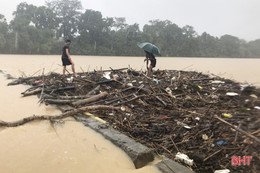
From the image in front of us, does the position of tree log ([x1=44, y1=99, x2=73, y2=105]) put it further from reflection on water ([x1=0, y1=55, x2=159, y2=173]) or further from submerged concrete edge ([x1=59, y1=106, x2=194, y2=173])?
submerged concrete edge ([x1=59, y1=106, x2=194, y2=173])

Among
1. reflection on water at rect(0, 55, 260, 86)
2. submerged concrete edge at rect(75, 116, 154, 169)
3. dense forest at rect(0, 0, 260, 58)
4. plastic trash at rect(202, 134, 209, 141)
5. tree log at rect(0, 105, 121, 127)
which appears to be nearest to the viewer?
submerged concrete edge at rect(75, 116, 154, 169)

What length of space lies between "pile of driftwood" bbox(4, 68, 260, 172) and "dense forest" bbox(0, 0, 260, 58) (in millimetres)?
27906

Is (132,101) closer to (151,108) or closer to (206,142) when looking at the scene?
(151,108)

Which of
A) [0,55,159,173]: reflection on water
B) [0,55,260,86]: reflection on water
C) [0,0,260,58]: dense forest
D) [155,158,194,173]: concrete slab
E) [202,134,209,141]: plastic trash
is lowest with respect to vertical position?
[0,55,159,173]: reflection on water

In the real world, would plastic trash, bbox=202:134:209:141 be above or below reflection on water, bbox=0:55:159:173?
above

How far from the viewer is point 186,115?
340 centimetres

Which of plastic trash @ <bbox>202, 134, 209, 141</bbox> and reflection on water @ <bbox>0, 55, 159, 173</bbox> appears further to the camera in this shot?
plastic trash @ <bbox>202, 134, 209, 141</bbox>

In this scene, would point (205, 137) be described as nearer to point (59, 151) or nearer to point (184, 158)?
point (184, 158)

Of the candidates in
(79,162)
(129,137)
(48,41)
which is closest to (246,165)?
(129,137)

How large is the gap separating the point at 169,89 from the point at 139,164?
2965 mm

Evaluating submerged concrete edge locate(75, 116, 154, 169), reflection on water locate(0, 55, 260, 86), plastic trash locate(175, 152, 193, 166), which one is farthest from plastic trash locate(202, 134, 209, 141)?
reflection on water locate(0, 55, 260, 86)

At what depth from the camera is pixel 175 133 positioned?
293 cm

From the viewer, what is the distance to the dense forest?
29.1 meters

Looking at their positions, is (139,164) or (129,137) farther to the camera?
(129,137)
